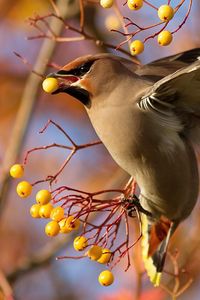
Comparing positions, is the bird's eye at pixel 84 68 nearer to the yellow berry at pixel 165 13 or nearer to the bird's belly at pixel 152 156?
the bird's belly at pixel 152 156

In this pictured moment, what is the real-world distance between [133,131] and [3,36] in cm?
343

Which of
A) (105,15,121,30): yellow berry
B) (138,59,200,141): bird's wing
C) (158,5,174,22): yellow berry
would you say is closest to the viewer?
(158,5,174,22): yellow berry

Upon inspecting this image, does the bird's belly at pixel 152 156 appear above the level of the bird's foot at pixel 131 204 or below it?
above

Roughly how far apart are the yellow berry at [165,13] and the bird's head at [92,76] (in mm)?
453

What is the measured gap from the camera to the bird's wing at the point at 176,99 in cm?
287

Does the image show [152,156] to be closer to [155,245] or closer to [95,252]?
[95,252]

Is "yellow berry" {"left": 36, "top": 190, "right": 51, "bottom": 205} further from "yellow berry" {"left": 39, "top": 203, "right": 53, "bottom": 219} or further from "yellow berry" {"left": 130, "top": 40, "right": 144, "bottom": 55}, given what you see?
"yellow berry" {"left": 130, "top": 40, "right": 144, "bottom": 55}

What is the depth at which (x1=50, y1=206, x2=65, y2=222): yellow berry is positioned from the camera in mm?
2926

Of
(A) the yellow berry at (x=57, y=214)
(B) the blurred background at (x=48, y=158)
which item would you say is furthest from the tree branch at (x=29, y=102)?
(A) the yellow berry at (x=57, y=214)

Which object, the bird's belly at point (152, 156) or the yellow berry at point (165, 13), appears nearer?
the yellow berry at point (165, 13)

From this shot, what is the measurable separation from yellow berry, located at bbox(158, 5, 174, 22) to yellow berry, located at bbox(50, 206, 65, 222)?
29.8 inches

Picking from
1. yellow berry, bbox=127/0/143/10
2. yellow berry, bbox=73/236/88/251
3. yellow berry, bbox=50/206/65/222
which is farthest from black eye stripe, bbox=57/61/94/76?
yellow berry, bbox=73/236/88/251

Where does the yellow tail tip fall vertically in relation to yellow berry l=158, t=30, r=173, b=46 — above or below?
below

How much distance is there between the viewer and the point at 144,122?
10.2 feet
